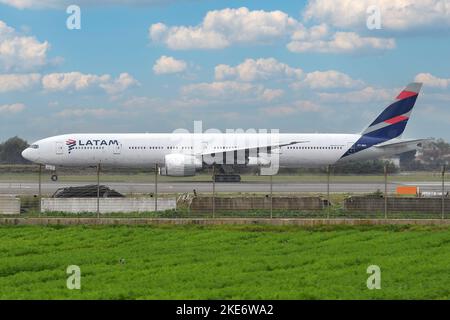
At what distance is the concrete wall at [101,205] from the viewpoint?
78.8 feet

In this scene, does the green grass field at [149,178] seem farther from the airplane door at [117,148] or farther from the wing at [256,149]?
the wing at [256,149]

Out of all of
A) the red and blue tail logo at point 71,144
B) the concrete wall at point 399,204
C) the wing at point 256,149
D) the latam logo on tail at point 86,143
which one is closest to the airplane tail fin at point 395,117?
the wing at point 256,149

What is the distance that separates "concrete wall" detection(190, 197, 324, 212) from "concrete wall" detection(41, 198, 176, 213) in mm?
929

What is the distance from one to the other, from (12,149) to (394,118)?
51757 millimetres

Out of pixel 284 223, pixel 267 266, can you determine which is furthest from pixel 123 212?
pixel 267 266

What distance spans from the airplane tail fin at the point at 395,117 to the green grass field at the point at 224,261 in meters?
30.4

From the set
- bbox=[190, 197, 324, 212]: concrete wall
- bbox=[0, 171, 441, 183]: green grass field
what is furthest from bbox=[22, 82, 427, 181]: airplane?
bbox=[190, 197, 324, 212]: concrete wall

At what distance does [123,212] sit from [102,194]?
3678 millimetres

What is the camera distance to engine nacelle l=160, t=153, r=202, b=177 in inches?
1785

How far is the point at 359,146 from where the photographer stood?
50.0 metres

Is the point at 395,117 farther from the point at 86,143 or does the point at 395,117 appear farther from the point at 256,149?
the point at 86,143

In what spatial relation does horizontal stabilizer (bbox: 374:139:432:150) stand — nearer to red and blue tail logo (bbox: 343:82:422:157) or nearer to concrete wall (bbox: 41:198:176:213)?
red and blue tail logo (bbox: 343:82:422:157)
